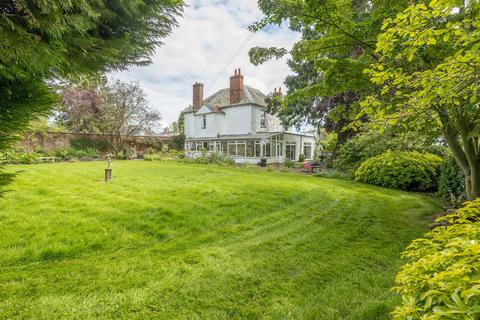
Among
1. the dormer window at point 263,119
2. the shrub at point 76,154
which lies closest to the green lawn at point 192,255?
the shrub at point 76,154

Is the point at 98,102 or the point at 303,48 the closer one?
the point at 303,48

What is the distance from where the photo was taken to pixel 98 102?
78.5ft

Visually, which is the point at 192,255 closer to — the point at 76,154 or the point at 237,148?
the point at 237,148

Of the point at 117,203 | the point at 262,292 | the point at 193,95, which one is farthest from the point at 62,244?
the point at 193,95

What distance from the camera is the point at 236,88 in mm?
25516

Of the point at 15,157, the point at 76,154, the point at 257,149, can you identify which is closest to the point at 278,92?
the point at 257,149

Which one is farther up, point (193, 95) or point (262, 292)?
point (193, 95)

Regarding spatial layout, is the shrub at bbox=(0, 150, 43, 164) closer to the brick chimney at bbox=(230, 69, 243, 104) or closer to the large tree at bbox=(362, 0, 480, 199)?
the large tree at bbox=(362, 0, 480, 199)

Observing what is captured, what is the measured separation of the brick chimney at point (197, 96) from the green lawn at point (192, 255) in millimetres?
22317

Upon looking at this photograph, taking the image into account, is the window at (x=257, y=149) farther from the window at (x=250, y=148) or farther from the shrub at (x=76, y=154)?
the shrub at (x=76, y=154)

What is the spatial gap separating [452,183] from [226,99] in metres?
22.5

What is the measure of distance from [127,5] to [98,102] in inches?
1011

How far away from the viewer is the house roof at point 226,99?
25.3m

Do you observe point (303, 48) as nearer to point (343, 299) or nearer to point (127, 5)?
point (127, 5)
